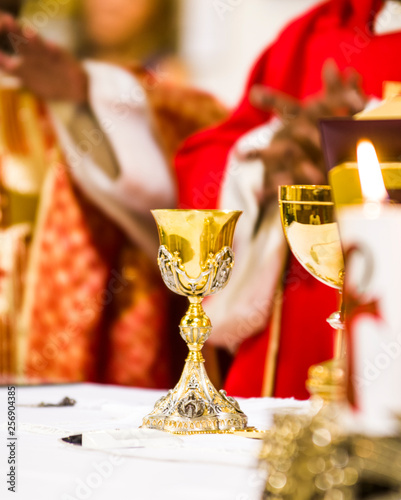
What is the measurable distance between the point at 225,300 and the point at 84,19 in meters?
0.83

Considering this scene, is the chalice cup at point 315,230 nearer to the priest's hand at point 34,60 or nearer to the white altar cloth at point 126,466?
the white altar cloth at point 126,466

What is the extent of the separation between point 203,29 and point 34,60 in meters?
0.42

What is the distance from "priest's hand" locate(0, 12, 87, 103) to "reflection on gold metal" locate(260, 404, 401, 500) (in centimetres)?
176

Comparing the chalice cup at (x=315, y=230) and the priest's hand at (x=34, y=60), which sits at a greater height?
the priest's hand at (x=34, y=60)

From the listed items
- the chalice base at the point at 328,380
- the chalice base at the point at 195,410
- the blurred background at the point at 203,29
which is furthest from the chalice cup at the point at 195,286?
the blurred background at the point at 203,29

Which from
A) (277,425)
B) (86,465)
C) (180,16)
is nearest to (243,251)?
(180,16)

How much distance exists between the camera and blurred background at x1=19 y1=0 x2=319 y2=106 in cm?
202

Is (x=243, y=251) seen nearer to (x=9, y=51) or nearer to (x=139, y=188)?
(x=139, y=188)

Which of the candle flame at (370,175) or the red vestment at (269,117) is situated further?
the red vestment at (269,117)

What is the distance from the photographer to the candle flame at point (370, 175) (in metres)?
0.45

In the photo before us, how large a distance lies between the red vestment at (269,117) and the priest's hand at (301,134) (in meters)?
0.05

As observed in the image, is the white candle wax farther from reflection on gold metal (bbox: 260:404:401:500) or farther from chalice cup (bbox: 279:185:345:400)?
chalice cup (bbox: 279:185:345:400)

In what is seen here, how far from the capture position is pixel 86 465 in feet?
2.13

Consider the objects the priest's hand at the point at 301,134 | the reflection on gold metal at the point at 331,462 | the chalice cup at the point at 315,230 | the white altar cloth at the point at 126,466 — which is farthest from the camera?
the priest's hand at the point at 301,134
